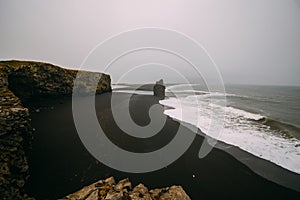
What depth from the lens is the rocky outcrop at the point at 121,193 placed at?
346cm

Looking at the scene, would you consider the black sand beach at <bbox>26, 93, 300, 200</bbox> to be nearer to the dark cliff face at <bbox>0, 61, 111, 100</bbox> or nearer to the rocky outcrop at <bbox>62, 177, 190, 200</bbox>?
the rocky outcrop at <bbox>62, 177, 190, 200</bbox>

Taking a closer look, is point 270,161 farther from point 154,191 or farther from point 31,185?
point 31,185

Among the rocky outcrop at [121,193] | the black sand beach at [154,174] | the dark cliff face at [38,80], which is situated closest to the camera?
the rocky outcrop at [121,193]

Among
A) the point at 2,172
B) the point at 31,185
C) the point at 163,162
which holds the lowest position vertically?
the point at 163,162

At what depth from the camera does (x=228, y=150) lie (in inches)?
276

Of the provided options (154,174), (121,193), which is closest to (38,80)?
(154,174)

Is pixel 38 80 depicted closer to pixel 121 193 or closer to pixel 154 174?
pixel 154 174

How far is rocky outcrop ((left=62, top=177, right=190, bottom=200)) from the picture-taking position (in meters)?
3.46

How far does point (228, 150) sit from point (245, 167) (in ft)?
4.62

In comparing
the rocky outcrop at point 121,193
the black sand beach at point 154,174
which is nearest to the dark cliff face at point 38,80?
the black sand beach at point 154,174

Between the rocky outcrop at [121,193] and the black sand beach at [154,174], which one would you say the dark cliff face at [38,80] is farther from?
the rocky outcrop at [121,193]

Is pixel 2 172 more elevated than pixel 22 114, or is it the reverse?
pixel 22 114

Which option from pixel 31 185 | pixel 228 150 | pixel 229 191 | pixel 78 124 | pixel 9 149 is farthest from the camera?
pixel 78 124

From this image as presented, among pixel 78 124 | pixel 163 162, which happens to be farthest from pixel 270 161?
pixel 78 124
